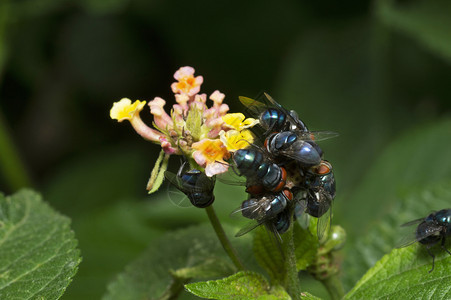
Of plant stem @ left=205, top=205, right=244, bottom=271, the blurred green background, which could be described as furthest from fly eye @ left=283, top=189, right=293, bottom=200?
the blurred green background

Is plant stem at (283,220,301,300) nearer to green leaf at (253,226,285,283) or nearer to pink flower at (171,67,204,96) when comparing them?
green leaf at (253,226,285,283)

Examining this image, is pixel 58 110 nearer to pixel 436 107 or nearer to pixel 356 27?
pixel 356 27

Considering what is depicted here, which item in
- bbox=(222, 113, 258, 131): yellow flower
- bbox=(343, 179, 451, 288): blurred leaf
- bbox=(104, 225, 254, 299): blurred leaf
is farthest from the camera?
bbox=(343, 179, 451, 288): blurred leaf

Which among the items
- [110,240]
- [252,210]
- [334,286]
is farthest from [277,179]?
[110,240]

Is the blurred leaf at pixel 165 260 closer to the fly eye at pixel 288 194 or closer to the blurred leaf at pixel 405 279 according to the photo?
the blurred leaf at pixel 405 279

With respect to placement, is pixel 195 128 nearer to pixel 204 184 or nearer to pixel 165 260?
pixel 204 184
